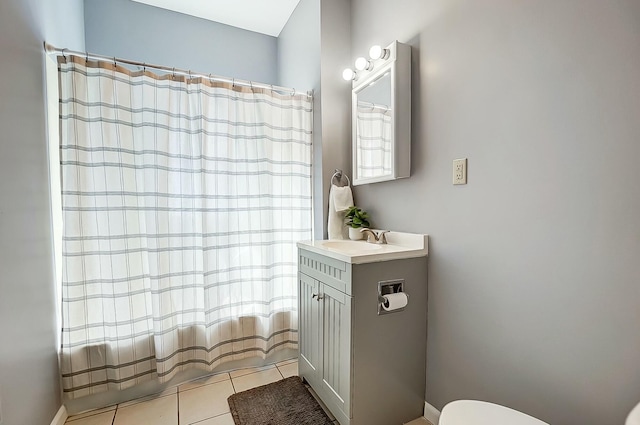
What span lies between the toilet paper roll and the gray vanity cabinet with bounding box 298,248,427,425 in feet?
0.18

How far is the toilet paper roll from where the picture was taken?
1.40 metres

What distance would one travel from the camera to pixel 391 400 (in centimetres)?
148

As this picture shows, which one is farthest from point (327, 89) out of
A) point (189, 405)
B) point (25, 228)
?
point (189, 405)

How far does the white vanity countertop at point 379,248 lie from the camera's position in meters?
1.39

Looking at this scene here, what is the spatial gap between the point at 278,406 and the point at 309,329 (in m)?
0.45

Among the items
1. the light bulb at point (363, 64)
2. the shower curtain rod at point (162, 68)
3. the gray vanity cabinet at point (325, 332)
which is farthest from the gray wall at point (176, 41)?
the gray vanity cabinet at point (325, 332)

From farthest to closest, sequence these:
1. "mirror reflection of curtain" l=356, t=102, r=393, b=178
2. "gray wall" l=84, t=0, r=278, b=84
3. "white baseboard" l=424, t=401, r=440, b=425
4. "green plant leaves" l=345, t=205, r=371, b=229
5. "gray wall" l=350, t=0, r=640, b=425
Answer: "gray wall" l=84, t=0, r=278, b=84
"green plant leaves" l=345, t=205, r=371, b=229
"mirror reflection of curtain" l=356, t=102, r=393, b=178
"white baseboard" l=424, t=401, r=440, b=425
"gray wall" l=350, t=0, r=640, b=425

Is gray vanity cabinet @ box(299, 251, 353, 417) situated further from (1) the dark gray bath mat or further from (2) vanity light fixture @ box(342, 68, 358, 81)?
(2) vanity light fixture @ box(342, 68, 358, 81)

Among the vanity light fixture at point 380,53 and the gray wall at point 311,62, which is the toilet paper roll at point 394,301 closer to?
the gray wall at point 311,62

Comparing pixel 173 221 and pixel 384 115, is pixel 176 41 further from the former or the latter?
pixel 384 115

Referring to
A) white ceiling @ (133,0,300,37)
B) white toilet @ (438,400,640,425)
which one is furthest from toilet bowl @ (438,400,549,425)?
white ceiling @ (133,0,300,37)

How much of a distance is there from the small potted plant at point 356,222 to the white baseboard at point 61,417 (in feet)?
6.25

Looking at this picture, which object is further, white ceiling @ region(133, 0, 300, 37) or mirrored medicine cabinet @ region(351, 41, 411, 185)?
white ceiling @ region(133, 0, 300, 37)

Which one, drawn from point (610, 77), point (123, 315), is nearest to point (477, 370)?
point (610, 77)
